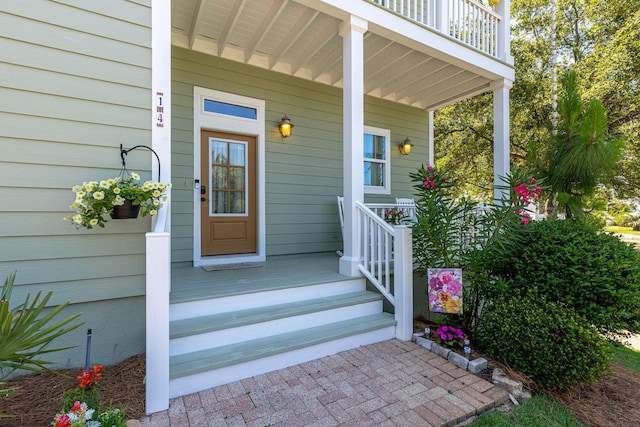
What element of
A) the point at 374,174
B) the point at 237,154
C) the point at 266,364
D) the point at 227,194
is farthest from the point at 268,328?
the point at 374,174

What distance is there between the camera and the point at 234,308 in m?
2.66

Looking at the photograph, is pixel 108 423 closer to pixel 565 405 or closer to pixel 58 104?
pixel 58 104

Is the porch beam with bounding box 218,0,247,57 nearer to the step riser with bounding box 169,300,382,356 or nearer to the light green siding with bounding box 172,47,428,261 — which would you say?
the light green siding with bounding box 172,47,428,261

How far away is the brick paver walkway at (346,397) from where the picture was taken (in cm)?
183

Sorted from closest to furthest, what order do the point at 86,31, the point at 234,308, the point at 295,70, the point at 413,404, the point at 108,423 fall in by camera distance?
the point at 108,423 < the point at 413,404 < the point at 86,31 < the point at 234,308 < the point at 295,70

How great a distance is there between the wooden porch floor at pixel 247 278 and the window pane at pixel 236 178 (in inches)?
46.1

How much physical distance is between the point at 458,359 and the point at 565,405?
2.34 feet

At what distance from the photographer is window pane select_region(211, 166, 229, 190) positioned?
14.0 feet

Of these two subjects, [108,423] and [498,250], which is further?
[498,250]

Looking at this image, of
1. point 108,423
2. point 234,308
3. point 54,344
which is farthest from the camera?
point 234,308

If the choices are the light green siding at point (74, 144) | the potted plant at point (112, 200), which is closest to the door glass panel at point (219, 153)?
the light green siding at point (74, 144)

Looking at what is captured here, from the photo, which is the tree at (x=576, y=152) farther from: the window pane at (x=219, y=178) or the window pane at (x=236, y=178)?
the window pane at (x=219, y=178)

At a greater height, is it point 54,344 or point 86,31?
point 86,31

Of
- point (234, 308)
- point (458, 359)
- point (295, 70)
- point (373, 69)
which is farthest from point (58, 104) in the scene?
point (373, 69)
